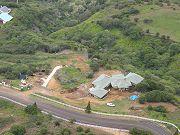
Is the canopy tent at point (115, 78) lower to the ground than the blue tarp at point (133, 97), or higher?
higher

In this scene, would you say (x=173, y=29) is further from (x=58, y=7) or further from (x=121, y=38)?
(x=58, y=7)

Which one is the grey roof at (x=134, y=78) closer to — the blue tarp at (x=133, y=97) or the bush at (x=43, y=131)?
the blue tarp at (x=133, y=97)

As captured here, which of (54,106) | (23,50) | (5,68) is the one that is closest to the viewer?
(54,106)

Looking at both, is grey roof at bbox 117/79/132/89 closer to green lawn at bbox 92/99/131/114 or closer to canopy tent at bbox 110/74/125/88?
canopy tent at bbox 110/74/125/88

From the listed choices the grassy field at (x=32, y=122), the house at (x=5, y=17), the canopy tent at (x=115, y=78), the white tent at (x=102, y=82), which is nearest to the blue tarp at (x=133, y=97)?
the canopy tent at (x=115, y=78)

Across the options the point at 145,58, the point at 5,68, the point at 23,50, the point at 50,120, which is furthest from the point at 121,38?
the point at 50,120

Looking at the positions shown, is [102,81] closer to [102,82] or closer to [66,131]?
[102,82]

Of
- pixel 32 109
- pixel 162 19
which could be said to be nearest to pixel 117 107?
pixel 32 109
